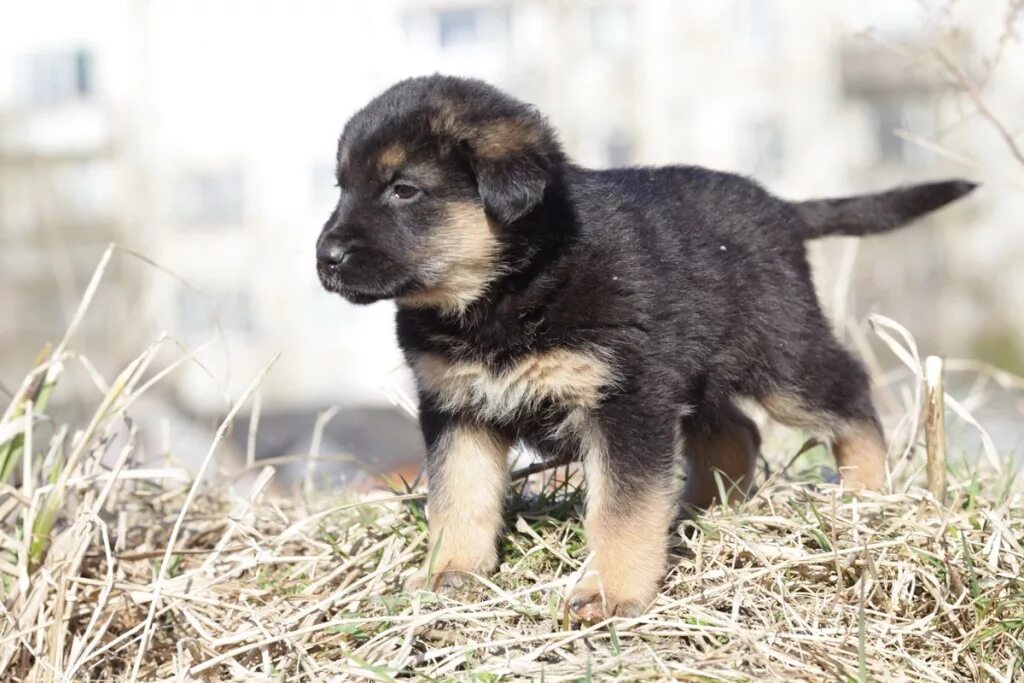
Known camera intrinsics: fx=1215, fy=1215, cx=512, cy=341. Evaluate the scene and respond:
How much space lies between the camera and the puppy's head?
3525 mm

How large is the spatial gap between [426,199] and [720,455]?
5.32ft

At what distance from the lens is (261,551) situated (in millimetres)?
3607

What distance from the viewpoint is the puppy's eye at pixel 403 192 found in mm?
3621

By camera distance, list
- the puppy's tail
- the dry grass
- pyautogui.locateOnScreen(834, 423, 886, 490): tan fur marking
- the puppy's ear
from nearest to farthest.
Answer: the dry grass
the puppy's ear
pyautogui.locateOnScreen(834, 423, 886, 490): tan fur marking
the puppy's tail

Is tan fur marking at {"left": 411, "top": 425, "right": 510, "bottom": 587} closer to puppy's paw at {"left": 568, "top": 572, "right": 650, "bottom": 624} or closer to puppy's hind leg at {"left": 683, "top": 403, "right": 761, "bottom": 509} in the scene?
puppy's paw at {"left": 568, "top": 572, "right": 650, "bottom": 624}

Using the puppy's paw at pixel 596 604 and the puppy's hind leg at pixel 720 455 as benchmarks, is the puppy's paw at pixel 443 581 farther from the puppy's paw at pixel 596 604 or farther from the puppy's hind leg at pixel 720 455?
the puppy's hind leg at pixel 720 455

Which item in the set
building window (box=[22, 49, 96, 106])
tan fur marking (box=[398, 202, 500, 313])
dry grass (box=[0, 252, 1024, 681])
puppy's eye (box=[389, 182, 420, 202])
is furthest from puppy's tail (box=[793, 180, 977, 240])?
building window (box=[22, 49, 96, 106])

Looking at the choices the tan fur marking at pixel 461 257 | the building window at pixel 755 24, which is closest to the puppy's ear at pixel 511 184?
the tan fur marking at pixel 461 257

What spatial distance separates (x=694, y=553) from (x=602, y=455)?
1.35 feet

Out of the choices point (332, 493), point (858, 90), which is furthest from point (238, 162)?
point (332, 493)

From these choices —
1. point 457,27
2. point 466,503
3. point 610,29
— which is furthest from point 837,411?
point 457,27

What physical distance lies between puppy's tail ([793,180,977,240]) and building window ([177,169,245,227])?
107 feet

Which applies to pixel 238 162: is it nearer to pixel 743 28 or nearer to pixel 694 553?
pixel 743 28

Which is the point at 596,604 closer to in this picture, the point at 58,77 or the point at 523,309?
the point at 523,309
